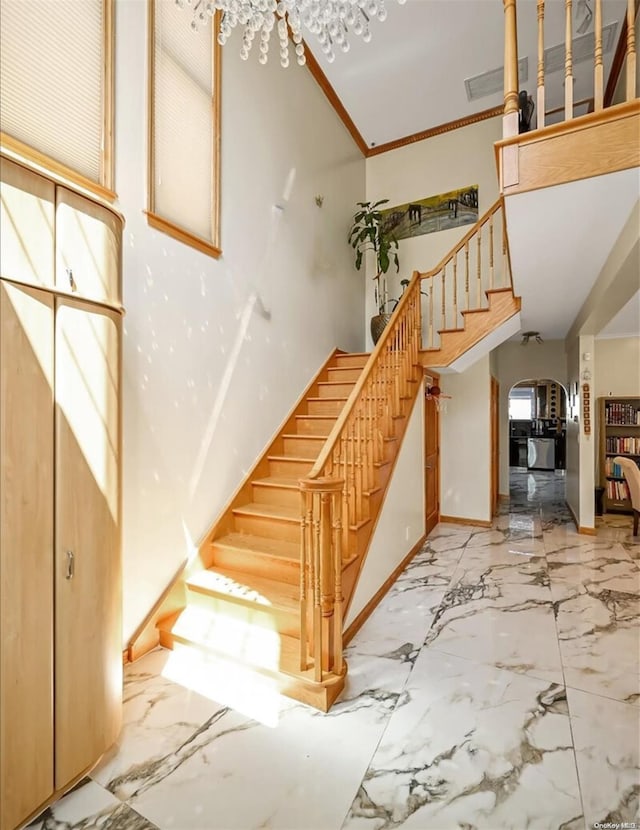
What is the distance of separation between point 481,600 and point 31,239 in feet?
12.2

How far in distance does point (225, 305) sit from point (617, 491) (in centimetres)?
645

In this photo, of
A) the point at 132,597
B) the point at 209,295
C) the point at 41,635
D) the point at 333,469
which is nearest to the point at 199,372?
the point at 209,295

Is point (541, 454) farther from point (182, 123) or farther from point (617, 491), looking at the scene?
point (182, 123)

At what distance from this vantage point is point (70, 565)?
171 centimetres

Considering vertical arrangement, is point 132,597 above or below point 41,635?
below

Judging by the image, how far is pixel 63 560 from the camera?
168 centimetres

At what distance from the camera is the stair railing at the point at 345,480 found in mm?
2193

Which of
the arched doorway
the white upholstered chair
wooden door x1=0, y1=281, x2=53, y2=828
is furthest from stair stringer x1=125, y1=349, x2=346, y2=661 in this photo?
the arched doorway

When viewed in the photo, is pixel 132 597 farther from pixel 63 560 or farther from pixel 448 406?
pixel 448 406

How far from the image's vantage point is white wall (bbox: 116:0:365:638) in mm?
2666

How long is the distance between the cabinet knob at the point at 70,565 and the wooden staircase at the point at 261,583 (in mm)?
1179

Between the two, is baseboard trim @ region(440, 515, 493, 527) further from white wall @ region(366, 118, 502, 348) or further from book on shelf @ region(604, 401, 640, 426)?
white wall @ region(366, 118, 502, 348)

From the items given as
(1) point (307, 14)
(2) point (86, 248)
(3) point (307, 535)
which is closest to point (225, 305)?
(2) point (86, 248)

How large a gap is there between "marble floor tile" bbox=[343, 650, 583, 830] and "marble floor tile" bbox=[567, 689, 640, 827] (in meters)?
0.05
